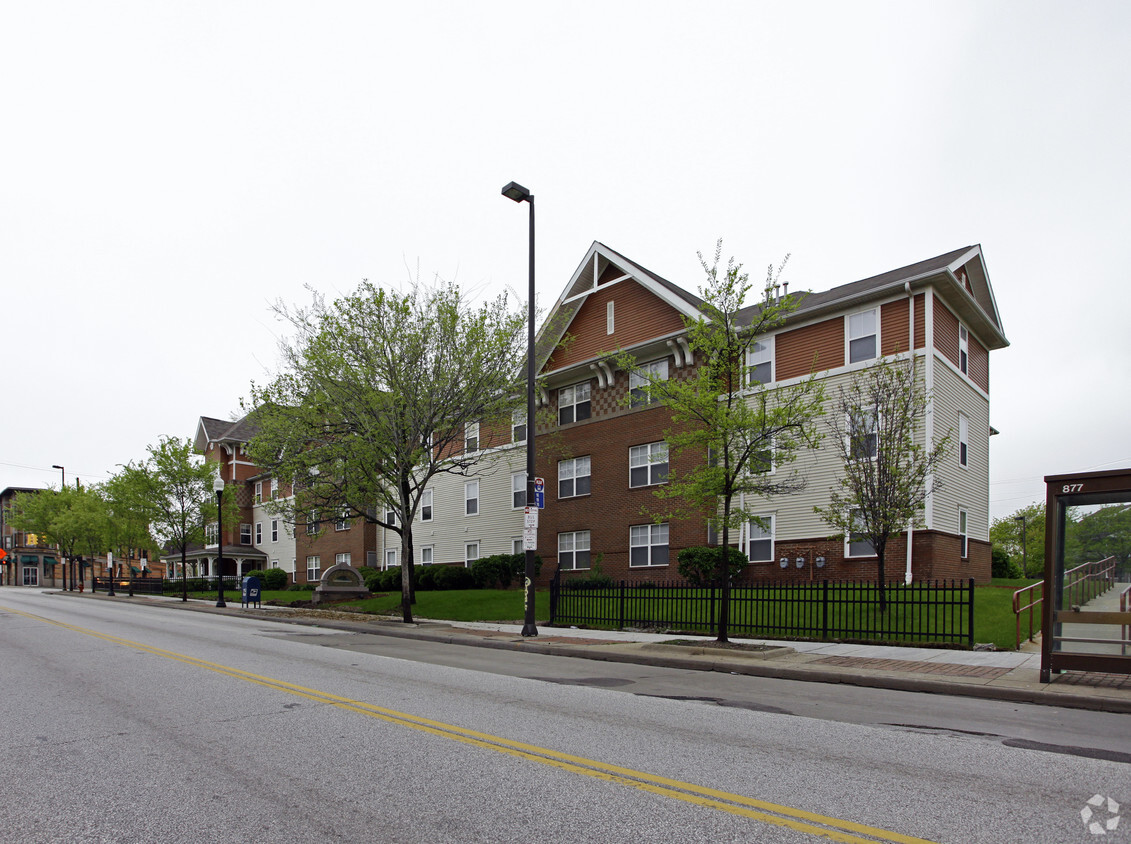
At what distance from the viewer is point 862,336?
24422 millimetres

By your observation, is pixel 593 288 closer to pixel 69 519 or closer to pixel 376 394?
pixel 376 394

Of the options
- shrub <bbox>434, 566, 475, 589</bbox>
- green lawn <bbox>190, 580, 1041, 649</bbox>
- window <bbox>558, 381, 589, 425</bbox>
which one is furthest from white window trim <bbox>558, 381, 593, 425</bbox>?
shrub <bbox>434, 566, 475, 589</bbox>

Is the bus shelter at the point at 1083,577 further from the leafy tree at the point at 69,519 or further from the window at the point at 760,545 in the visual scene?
the leafy tree at the point at 69,519

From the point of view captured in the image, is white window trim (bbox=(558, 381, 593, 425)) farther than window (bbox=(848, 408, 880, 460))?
Yes

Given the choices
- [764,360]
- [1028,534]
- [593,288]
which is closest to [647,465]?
[764,360]

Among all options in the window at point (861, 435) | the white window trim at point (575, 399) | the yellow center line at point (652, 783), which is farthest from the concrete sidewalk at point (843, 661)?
the white window trim at point (575, 399)

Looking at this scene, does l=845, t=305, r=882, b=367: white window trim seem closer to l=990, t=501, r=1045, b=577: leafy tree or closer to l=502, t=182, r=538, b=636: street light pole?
l=502, t=182, r=538, b=636: street light pole

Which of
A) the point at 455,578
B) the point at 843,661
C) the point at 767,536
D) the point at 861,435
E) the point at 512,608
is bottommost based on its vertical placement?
the point at 455,578

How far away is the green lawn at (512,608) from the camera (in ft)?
52.3

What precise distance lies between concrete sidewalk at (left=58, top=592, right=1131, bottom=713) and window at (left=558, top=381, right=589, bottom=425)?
13.8m

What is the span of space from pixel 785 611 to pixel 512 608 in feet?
31.6

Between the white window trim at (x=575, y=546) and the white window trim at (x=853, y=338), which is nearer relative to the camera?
the white window trim at (x=853, y=338)

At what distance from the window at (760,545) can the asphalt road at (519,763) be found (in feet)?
48.7

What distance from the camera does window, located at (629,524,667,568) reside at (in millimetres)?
28859
